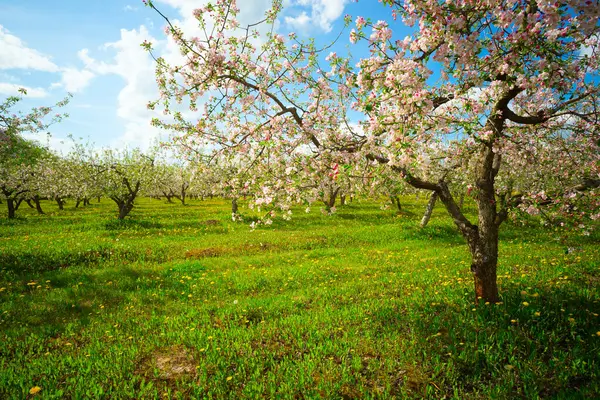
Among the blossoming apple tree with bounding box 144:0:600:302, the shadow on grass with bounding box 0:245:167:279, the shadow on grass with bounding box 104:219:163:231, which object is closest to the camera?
the blossoming apple tree with bounding box 144:0:600:302

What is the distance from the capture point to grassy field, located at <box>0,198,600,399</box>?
485 centimetres

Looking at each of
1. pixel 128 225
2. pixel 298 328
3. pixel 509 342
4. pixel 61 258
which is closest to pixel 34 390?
pixel 298 328

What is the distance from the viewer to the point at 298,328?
22.1 ft

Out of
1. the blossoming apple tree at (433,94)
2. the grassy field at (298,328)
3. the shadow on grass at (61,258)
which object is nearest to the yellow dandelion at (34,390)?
the grassy field at (298,328)

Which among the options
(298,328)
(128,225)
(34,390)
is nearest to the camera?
(34,390)

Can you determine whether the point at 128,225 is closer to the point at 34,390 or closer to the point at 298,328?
the point at 34,390

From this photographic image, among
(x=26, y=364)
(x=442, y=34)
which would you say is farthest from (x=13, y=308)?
(x=442, y=34)

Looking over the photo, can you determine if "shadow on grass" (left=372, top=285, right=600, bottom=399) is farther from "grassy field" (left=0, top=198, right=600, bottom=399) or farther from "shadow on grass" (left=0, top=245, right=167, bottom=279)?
"shadow on grass" (left=0, top=245, right=167, bottom=279)

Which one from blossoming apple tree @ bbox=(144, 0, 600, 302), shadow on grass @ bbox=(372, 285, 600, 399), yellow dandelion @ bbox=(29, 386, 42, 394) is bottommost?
yellow dandelion @ bbox=(29, 386, 42, 394)

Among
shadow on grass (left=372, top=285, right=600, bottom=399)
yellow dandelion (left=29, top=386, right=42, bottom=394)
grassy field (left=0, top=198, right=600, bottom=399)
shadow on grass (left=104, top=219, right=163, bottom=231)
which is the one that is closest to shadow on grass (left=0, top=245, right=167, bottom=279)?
grassy field (left=0, top=198, right=600, bottom=399)

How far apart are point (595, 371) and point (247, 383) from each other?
5.24 meters

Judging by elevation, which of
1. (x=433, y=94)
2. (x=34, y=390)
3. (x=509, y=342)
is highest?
(x=433, y=94)

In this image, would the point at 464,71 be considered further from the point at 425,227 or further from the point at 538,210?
the point at 425,227

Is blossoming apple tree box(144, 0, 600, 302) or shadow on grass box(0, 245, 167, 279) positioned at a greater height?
blossoming apple tree box(144, 0, 600, 302)
